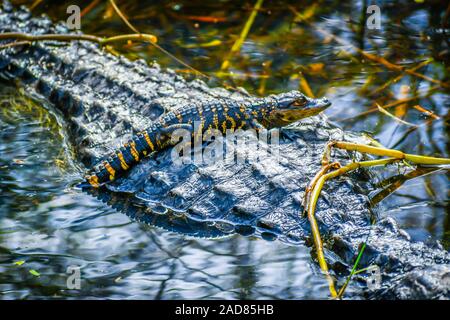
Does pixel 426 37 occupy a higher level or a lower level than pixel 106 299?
higher

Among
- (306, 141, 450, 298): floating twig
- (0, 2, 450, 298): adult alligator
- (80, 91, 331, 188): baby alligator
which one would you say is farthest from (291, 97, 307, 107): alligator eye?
(306, 141, 450, 298): floating twig

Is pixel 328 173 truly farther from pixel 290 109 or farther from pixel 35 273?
pixel 35 273

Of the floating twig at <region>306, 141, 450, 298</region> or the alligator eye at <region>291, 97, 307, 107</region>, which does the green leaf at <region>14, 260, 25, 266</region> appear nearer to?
the floating twig at <region>306, 141, 450, 298</region>

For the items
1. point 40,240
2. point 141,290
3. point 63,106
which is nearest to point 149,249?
point 141,290

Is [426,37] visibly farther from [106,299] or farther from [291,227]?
[106,299]

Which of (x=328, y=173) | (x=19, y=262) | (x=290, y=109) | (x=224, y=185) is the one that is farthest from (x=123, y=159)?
(x=328, y=173)
